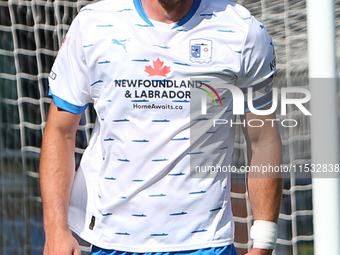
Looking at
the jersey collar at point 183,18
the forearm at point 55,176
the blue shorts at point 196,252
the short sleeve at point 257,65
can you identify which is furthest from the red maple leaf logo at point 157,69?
the blue shorts at point 196,252

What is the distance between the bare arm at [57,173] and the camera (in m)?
1.38

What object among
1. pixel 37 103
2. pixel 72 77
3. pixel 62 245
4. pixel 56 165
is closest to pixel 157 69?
pixel 72 77

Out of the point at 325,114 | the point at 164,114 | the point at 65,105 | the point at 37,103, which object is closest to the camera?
the point at 325,114

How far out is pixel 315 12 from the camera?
119 cm

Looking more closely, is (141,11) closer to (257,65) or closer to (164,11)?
(164,11)

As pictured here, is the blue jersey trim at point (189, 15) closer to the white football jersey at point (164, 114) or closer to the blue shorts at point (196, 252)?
the white football jersey at point (164, 114)

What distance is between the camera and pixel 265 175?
144 cm

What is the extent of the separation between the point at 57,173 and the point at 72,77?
0.27 metres

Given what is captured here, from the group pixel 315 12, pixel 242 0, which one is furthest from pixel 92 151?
pixel 242 0

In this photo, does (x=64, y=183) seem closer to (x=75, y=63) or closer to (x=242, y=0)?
(x=75, y=63)

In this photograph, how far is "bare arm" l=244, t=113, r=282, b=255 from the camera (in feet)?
4.69

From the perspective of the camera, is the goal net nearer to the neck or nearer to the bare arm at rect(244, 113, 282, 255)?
the bare arm at rect(244, 113, 282, 255)

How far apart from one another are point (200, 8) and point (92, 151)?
497 mm

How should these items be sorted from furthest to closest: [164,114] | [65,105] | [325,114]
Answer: [65,105] < [164,114] < [325,114]
